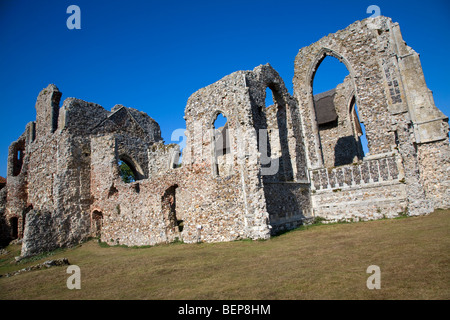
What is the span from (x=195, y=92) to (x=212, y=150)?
10.6 ft

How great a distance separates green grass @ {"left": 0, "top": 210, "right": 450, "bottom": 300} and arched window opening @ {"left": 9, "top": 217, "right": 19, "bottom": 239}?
14.4 metres

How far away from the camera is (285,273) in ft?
18.4

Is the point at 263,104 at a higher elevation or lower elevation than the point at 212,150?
higher

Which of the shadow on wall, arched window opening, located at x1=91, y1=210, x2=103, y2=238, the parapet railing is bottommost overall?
arched window opening, located at x1=91, y1=210, x2=103, y2=238

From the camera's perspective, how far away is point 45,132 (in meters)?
18.3

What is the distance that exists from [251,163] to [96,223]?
11039mm

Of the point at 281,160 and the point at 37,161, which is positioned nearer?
the point at 281,160

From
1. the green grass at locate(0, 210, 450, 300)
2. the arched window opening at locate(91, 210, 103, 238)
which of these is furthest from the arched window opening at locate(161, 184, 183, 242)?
the arched window opening at locate(91, 210, 103, 238)

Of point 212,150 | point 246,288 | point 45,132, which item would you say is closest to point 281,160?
point 212,150

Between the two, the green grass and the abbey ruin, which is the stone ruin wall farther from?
the green grass

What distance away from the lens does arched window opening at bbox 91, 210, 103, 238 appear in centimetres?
1667

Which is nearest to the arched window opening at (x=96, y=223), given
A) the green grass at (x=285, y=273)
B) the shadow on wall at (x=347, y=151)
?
the green grass at (x=285, y=273)

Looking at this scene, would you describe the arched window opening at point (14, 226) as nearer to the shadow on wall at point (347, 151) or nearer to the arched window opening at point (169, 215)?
the arched window opening at point (169, 215)

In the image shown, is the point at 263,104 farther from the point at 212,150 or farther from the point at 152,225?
the point at 152,225
